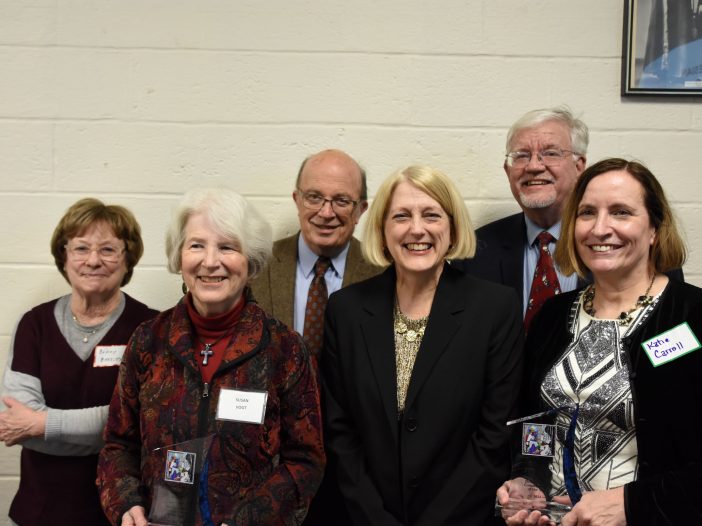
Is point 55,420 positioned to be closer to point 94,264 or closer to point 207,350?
point 94,264

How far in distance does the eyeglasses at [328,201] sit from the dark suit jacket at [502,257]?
42cm

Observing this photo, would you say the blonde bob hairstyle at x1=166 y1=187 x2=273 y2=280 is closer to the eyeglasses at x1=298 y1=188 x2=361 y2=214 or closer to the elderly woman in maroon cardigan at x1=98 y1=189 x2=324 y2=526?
the elderly woman in maroon cardigan at x1=98 y1=189 x2=324 y2=526

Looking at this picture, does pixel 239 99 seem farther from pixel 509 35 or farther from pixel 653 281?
pixel 653 281

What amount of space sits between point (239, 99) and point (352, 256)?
2.98 feet

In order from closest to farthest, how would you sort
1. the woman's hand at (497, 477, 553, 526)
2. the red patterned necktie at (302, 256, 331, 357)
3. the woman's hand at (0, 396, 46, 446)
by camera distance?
the woman's hand at (497, 477, 553, 526), the woman's hand at (0, 396, 46, 446), the red patterned necktie at (302, 256, 331, 357)

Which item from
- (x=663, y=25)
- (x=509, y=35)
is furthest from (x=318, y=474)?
(x=663, y=25)

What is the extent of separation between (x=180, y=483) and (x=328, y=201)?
1.16m

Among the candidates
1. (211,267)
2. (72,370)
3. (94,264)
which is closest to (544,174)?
(211,267)

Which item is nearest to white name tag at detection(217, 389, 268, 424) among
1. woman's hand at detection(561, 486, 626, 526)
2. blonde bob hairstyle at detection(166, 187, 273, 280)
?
blonde bob hairstyle at detection(166, 187, 273, 280)

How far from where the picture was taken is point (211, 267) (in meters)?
1.99

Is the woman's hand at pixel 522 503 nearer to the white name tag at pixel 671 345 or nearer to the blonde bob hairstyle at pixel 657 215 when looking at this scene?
the white name tag at pixel 671 345

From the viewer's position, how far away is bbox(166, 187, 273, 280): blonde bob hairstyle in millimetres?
2031

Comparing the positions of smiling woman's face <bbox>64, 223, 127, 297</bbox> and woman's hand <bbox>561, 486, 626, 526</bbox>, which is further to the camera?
smiling woman's face <bbox>64, 223, 127, 297</bbox>

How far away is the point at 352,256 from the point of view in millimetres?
2697
